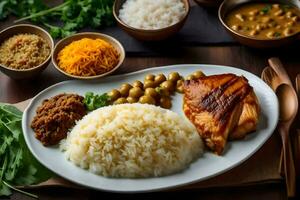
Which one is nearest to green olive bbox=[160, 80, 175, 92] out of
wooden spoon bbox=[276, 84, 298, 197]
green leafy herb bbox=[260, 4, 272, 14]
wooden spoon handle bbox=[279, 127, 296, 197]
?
wooden spoon bbox=[276, 84, 298, 197]

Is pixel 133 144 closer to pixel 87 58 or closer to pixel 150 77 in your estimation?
pixel 150 77

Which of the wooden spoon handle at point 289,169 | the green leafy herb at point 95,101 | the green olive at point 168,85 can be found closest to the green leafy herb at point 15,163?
the green leafy herb at point 95,101

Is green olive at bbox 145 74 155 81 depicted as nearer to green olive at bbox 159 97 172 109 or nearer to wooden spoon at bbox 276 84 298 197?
green olive at bbox 159 97 172 109

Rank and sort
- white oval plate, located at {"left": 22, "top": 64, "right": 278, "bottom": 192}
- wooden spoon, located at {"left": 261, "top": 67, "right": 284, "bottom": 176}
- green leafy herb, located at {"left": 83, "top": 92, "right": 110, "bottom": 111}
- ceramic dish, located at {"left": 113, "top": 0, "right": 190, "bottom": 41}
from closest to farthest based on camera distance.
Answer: white oval plate, located at {"left": 22, "top": 64, "right": 278, "bottom": 192} → green leafy herb, located at {"left": 83, "top": 92, "right": 110, "bottom": 111} → wooden spoon, located at {"left": 261, "top": 67, "right": 284, "bottom": 176} → ceramic dish, located at {"left": 113, "top": 0, "right": 190, "bottom": 41}

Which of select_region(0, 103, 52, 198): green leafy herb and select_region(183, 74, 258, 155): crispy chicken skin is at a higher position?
select_region(183, 74, 258, 155): crispy chicken skin

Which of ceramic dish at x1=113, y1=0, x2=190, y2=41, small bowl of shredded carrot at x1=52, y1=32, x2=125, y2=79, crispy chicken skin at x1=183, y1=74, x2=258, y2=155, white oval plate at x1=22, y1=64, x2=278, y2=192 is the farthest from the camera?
ceramic dish at x1=113, y1=0, x2=190, y2=41

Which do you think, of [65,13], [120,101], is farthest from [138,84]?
[65,13]

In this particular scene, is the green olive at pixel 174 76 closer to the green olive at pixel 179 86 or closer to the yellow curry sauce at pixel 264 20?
the green olive at pixel 179 86
